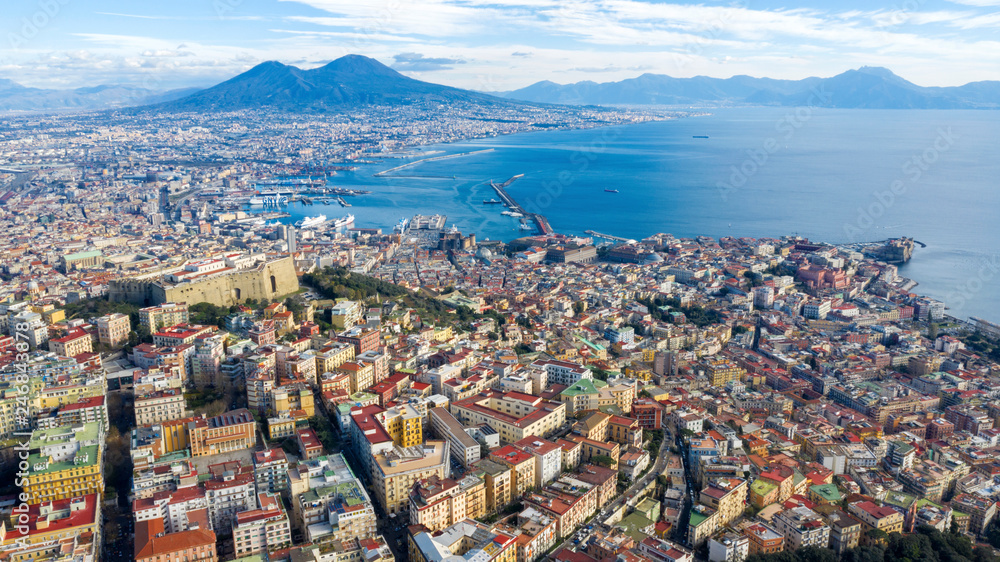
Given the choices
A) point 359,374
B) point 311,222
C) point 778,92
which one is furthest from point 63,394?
point 778,92

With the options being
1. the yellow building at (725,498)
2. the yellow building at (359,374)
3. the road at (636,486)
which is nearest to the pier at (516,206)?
the yellow building at (359,374)

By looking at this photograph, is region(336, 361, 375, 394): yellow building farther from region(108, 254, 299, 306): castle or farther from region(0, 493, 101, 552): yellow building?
region(108, 254, 299, 306): castle

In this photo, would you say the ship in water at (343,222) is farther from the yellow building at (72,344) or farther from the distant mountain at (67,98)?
the distant mountain at (67,98)

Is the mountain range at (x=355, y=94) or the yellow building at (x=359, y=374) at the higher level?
the mountain range at (x=355, y=94)

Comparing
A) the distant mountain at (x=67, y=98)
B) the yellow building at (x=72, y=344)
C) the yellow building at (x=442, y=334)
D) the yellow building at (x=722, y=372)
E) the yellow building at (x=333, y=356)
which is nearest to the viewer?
the yellow building at (x=72, y=344)

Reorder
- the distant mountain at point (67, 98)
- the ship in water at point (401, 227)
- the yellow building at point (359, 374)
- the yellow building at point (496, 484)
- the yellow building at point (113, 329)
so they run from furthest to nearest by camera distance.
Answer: the distant mountain at point (67, 98), the ship in water at point (401, 227), the yellow building at point (113, 329), the yellow building at point (359, 374), the yellow building at point (496, 484)

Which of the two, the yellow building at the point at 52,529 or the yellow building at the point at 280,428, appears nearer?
the yellow building at the point at 52,529

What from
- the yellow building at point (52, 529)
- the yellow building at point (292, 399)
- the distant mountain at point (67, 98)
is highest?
the distant mountain at point (67, 98)
